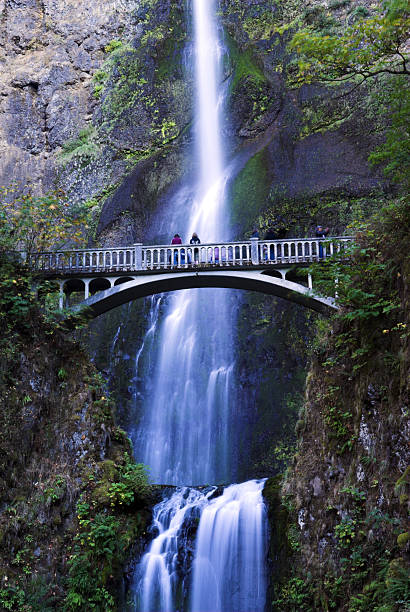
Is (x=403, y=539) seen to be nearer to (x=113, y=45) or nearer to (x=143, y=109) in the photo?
(x=143, y=109)

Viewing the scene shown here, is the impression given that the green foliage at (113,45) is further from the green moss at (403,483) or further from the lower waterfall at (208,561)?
the green moss at (403,483)

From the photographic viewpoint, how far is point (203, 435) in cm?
2052

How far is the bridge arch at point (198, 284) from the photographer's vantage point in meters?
17.0

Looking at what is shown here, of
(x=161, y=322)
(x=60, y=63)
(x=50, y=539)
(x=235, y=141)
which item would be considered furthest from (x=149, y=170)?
(x=50, y=539)

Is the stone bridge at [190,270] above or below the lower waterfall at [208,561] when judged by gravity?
above

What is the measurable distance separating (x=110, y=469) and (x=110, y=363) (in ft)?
30.1

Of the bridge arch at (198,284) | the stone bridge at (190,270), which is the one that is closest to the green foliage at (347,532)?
the bridge arch at (198,284)

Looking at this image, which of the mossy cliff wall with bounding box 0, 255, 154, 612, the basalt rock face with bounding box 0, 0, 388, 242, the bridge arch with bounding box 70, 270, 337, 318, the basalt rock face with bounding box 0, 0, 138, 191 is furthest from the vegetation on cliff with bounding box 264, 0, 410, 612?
the basalt rock face with bounding box 0, 0, 138, 191

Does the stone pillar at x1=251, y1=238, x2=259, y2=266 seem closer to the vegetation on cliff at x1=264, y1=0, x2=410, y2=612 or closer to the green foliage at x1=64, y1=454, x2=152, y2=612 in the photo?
the vegetation on cliff at x1=264, y1=0, x2=410, y2=612

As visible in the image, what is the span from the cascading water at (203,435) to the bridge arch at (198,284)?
4664mm

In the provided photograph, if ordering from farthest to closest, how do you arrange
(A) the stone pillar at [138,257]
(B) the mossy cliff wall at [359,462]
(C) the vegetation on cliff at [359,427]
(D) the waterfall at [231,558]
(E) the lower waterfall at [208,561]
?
(A) the stone pillar at [138,257]
(E) the lower waterfall at [208,561]
(D) the waterfall at [231,558]
(C) the vegetation on cliff at [359,427]
(B) the mossy cliff wall at [359,462]

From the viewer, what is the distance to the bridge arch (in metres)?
17.0

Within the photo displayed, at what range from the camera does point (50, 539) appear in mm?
13461

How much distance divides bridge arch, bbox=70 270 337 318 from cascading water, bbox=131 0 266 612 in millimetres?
4664
